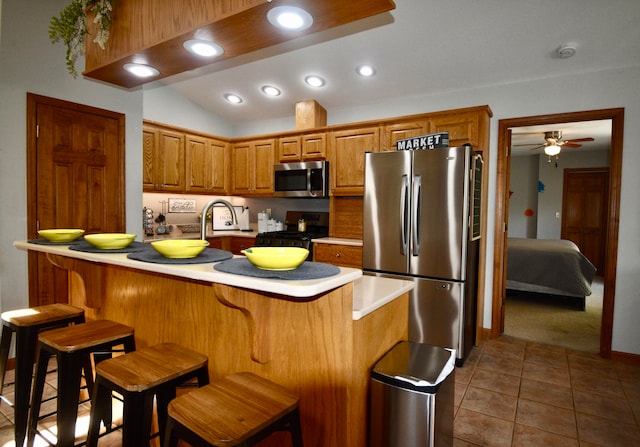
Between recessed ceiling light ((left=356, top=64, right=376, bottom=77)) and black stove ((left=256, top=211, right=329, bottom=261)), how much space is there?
5.68 ft

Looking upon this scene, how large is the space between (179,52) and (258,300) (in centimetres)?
138

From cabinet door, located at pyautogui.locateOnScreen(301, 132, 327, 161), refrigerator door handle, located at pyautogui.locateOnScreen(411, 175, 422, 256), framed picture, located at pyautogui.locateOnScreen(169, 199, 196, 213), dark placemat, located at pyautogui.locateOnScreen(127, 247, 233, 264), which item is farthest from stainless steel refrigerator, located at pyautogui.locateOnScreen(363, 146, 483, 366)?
framed picture, located at pyautogui.locateOnScreen(169, 199, 196, 213)

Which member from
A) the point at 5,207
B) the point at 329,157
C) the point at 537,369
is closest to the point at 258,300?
the point at 5,207

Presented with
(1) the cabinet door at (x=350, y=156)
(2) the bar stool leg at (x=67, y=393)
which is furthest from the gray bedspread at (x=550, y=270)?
(2) the bar stool leg at (x=67, y=393)

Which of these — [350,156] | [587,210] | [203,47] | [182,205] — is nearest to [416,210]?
[350,156]

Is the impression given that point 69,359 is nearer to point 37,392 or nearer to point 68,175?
point 37,392

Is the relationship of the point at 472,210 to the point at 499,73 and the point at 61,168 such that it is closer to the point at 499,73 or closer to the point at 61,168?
the point at 499,73

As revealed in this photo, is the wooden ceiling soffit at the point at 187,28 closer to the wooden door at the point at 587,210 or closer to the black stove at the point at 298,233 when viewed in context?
the black stove at the point at 298,233

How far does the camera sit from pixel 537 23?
2.69 metres

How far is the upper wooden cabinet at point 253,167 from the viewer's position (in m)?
4.67

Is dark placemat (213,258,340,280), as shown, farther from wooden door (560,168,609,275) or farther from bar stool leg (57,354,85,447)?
wooden door (560,168,609,275)

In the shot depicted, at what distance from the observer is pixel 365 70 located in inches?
142

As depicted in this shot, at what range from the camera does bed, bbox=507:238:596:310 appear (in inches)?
177

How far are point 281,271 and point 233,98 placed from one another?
4012 mm
